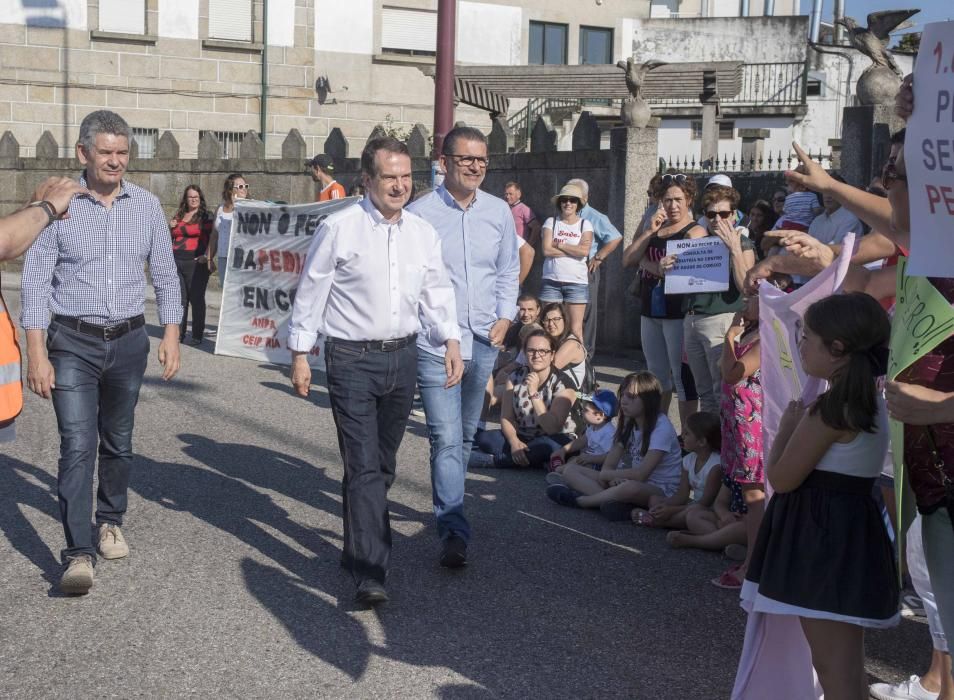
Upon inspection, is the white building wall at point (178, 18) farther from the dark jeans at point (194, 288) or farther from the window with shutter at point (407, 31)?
the dark jeans at point (194, 288)

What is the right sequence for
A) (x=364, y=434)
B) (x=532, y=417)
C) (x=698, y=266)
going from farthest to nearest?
(x=532, y=417) → (x=698, y=266) → (x=364, y=434)

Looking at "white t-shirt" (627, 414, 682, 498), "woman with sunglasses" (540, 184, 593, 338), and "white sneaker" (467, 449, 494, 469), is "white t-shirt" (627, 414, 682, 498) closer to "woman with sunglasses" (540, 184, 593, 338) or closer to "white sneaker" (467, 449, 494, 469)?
"white sneaker" (467, 449, 494, 469)

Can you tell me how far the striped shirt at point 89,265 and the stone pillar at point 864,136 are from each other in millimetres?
6965

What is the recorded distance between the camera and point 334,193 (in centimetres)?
1411

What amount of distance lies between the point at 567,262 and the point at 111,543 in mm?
6475

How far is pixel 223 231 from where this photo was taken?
46.7 ft

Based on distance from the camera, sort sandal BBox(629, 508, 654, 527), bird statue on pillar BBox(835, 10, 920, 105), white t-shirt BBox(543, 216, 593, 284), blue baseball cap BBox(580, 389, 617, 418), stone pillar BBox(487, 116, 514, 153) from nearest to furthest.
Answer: sandal BBox(629, 508, 654, 527), blue baseball cap BBox(580, 389, 617, 418), bird statue on pillar BBox(835, 10, 920, 105), white t-shirt BBox(543, 216, 593, 284), stone pillar BBox(487, 116, 514, 153)

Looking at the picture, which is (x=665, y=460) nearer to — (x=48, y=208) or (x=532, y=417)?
(x=532, y=417)

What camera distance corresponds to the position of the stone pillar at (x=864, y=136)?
439 inches

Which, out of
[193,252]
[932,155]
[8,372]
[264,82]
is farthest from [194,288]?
[264,82]

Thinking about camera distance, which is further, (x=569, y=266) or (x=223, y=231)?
(x=223, y=231)

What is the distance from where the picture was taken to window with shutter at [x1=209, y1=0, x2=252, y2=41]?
3219cm

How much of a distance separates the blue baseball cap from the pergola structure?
12308mm

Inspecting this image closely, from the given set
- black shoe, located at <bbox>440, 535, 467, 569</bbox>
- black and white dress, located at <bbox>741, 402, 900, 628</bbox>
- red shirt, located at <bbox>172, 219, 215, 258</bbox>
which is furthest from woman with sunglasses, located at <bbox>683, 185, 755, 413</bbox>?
red shirt, located at <bbox>172, 219, 215, 258</bbox>
